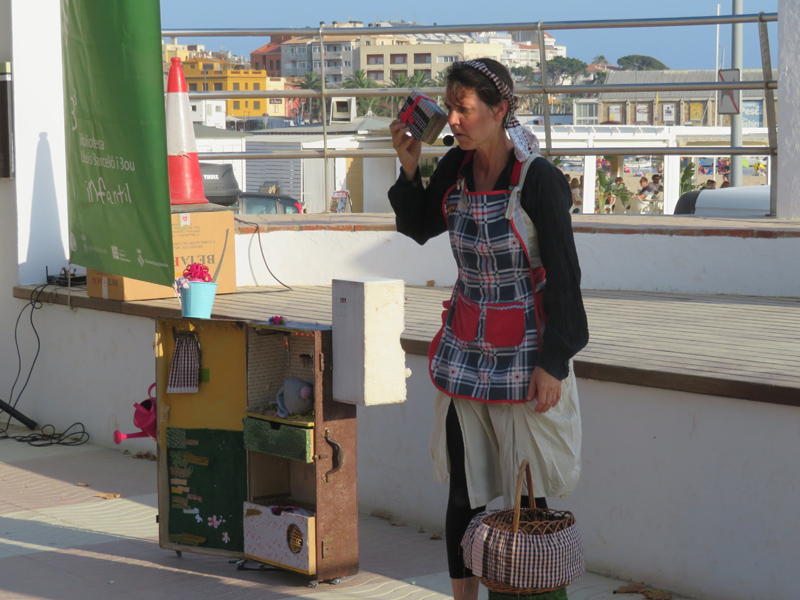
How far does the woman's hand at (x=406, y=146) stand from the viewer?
11.1ft

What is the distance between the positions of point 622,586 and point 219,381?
1.90m

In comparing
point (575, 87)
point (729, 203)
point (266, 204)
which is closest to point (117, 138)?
point (575, 87)

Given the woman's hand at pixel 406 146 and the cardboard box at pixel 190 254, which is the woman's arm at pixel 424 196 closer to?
the woman's hand at pixel 406 146

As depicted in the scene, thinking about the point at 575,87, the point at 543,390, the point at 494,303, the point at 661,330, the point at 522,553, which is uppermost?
the point at 575,87

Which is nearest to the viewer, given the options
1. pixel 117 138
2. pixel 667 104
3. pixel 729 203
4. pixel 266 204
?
pixel 117 138

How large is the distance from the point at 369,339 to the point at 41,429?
4475 mm

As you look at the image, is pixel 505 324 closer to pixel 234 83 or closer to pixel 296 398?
pixel 296 398

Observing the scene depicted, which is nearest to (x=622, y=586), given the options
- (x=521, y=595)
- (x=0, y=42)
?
(x=521, y=595)

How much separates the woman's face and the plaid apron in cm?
15

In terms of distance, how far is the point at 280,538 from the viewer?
14.0 ft

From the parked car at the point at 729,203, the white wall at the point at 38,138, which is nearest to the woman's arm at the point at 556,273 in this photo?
the white wall at the point at 38,138

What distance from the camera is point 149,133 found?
529 cm

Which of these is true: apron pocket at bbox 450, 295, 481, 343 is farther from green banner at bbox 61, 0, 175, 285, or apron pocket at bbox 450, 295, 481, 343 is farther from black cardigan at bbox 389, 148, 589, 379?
green banner at bbox 61, 0, 175, 285

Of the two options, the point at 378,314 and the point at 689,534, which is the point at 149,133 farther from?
the point at 689,534
